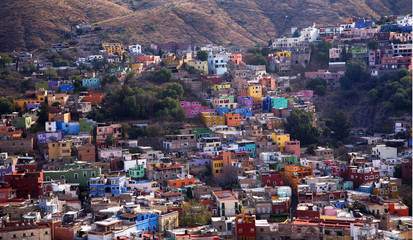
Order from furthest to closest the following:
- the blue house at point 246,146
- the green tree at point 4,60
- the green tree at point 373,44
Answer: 1. the green tree at point 373,44
2. the green tree at point 4,60
3. the blue house at point 246,146

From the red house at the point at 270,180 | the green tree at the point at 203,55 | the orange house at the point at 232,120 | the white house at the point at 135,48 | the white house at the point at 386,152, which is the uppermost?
the white house at the point at 135,48

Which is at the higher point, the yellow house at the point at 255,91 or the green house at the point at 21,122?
the yellow house at the point at 255,91

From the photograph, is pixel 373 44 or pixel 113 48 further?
pixel 113 48

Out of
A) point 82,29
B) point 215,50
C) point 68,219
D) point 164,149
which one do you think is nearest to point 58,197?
point 68,219

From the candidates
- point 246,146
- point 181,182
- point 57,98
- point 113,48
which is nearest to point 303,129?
point 246,146

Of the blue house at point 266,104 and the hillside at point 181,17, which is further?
the hillside at point 181,17

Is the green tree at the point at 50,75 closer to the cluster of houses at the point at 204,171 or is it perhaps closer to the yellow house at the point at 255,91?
the cluster of houses at the point at 204,171

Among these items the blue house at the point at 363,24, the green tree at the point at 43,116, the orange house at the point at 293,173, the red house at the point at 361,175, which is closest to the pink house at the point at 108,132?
the green tree at the point at 43,116

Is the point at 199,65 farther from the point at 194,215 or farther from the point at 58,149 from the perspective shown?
the point at 194,215
